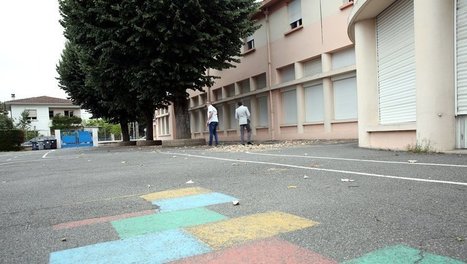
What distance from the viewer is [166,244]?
122 inches

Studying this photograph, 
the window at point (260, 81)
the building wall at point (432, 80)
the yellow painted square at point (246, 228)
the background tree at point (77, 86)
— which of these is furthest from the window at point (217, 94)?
the yellow painted square at point (246, 228)

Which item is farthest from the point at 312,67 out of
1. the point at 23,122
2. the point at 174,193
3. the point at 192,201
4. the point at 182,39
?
the point at 23,122

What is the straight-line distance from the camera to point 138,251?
2.98 m

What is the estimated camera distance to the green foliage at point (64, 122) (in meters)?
66.2

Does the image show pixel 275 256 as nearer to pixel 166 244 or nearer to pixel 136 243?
pixel 166 244

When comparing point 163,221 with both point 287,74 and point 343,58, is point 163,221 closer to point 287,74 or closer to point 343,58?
point 343,58

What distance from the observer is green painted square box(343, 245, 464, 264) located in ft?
8.25

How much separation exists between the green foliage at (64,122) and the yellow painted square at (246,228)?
220 ft

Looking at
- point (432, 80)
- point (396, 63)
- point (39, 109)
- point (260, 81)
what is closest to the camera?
point (432, 80)

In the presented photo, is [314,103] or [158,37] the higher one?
[158,37]

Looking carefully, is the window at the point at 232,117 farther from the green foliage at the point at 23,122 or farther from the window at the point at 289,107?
the green foliage at the point at 23,122

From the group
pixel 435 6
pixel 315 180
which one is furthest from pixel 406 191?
pixel 435 6

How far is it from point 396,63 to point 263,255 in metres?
8.86

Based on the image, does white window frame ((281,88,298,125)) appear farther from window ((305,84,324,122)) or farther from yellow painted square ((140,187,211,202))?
yellow painted square ((140,187,211,202))
